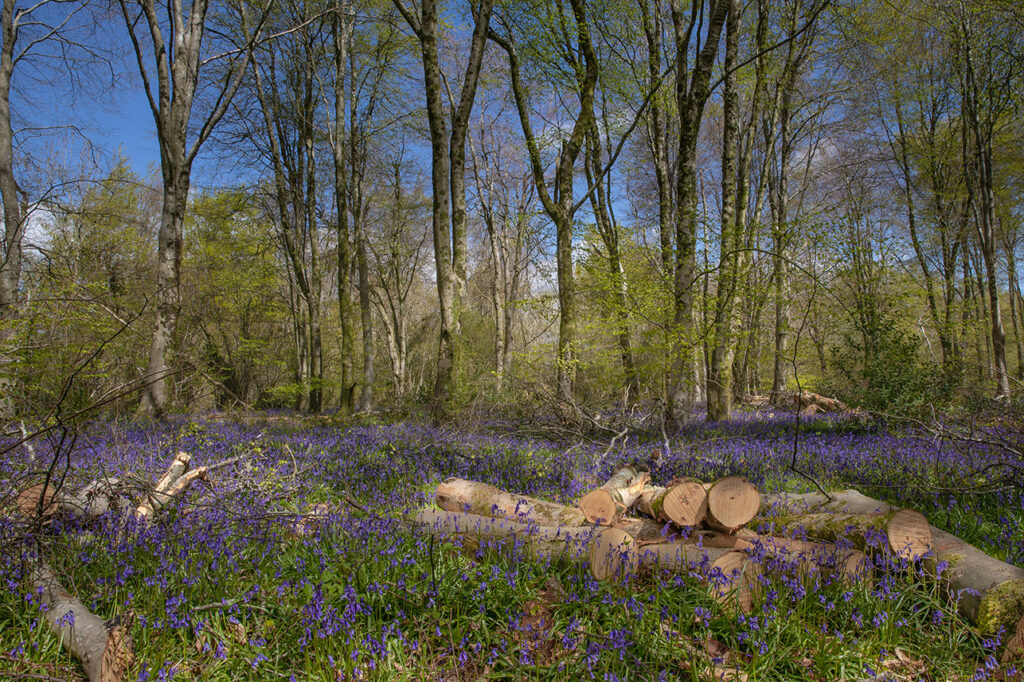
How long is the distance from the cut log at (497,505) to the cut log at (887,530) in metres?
1.50

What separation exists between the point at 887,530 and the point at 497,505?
2.48 meters

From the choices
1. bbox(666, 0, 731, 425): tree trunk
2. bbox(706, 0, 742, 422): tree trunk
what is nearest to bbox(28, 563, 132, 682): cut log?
bbox(666, 0, 731, 425): tree trunk

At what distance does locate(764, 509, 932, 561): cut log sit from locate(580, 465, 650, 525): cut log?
1.18 metres

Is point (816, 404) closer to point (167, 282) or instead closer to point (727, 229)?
point (727, 229)

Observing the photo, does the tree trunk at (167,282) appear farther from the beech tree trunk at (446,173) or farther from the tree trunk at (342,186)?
the beech tree trunk at (446,173)

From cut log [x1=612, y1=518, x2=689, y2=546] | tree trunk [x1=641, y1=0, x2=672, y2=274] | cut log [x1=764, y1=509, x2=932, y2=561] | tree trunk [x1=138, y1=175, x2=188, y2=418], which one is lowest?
cut log [x1=612, y1=518, x2=689, y2=546]

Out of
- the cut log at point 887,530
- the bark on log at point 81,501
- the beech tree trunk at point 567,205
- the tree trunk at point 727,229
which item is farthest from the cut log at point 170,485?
the tree trunk at point 727,229

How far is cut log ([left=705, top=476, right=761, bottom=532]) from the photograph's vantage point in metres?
3.36

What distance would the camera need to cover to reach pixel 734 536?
3.38 m

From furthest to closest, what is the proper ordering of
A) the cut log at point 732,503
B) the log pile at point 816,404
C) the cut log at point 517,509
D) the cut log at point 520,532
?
the log pile at point 816,404, the cut log at point 517,509, the cut log at point 732,503, the cut log at point 520,532

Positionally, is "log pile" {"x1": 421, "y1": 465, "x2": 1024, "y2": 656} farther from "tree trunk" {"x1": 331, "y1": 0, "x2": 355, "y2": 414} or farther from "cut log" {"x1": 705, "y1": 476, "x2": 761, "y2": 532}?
"tree trunk" {"x1": 331, "y1": 0, "x2": 355, "y2": 414}

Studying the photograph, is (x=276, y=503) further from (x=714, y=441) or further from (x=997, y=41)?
(x=997, y=41)

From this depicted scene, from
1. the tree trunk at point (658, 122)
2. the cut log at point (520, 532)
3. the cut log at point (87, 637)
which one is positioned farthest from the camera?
the tree trunk at point (658, 122)

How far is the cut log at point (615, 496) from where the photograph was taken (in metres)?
3.77
